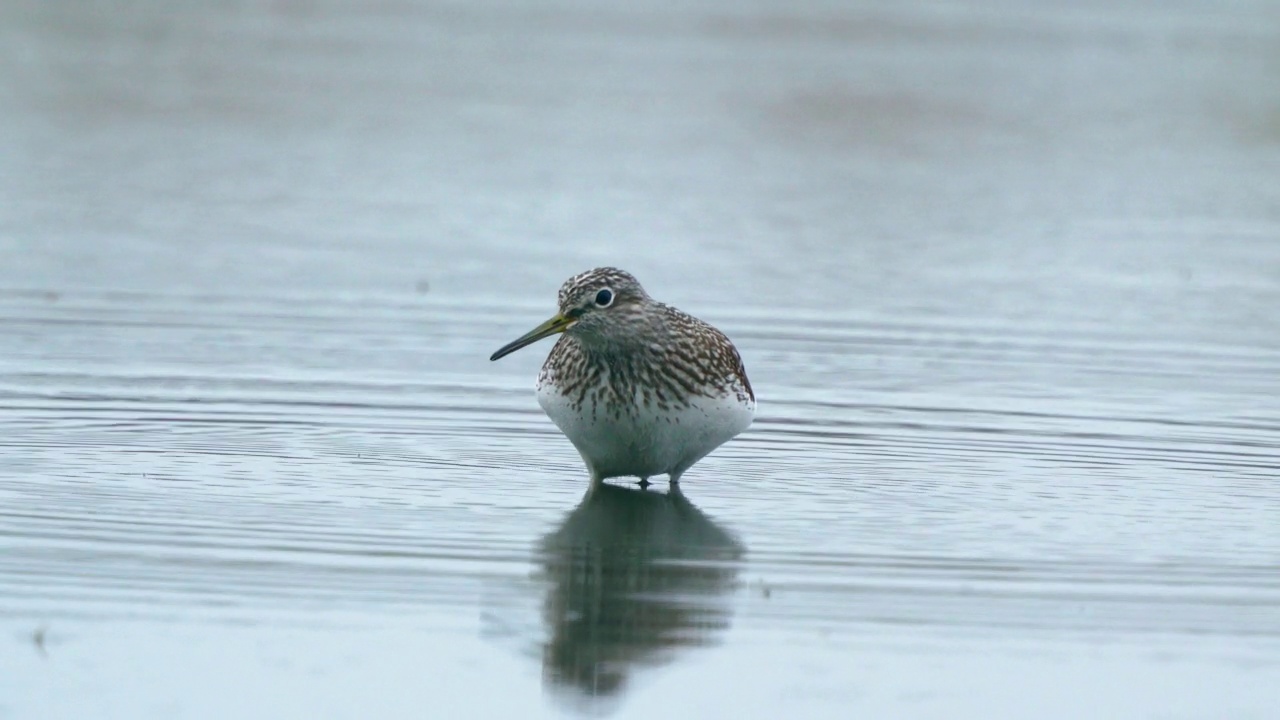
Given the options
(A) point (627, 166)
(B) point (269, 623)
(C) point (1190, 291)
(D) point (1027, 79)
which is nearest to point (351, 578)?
(B) point (269, 623)

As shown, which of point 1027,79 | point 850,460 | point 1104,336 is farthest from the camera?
point 1027,79

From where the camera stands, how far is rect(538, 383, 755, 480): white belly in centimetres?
1043

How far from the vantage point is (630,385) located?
10.5 metres

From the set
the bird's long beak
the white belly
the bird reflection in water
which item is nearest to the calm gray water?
the bird reflection in water

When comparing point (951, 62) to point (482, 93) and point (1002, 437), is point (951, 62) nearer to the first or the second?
point (482, 93)

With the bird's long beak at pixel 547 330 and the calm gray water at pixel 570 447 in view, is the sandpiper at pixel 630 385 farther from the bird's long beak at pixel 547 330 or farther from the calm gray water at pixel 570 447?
the calm gray water at pixel 570 447

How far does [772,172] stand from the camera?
24391 millimetres

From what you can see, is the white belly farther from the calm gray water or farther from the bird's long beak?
the bird's long beak

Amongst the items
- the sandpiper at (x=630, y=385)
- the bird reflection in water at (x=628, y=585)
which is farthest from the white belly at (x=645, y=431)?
the bird reflection in water at (x=628, y=585)

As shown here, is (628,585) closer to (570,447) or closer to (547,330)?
(547,330)

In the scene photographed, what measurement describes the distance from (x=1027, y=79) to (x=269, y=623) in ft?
87.2

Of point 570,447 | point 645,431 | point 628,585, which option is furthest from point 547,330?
point 628,585

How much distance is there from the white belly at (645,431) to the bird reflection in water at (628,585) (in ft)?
0.60

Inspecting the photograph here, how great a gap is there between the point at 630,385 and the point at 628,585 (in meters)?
1.70
